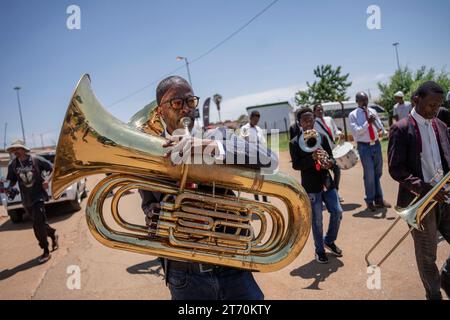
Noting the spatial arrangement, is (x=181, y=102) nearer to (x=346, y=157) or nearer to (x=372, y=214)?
(x=346, y=157)

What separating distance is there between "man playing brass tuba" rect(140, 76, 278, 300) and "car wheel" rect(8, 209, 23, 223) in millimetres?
8140

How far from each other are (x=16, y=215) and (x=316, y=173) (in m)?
8.17

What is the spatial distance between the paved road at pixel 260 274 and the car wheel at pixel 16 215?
2266mm

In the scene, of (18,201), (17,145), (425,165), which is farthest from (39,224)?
(425,165)

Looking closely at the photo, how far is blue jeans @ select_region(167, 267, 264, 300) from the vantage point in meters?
1.81

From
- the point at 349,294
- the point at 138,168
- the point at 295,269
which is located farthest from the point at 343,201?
the point at 138,168

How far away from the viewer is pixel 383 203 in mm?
5676

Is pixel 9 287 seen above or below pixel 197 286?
below

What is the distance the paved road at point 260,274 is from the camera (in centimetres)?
323

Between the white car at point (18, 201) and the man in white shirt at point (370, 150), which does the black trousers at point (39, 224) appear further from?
the man in white shirt at point (370, 150)

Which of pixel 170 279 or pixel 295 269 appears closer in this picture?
pixel 170 279

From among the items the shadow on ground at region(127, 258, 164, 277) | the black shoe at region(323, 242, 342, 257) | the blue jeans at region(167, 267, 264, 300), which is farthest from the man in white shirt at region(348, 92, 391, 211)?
the blue jeans at region(167, 267, 264, 300)
